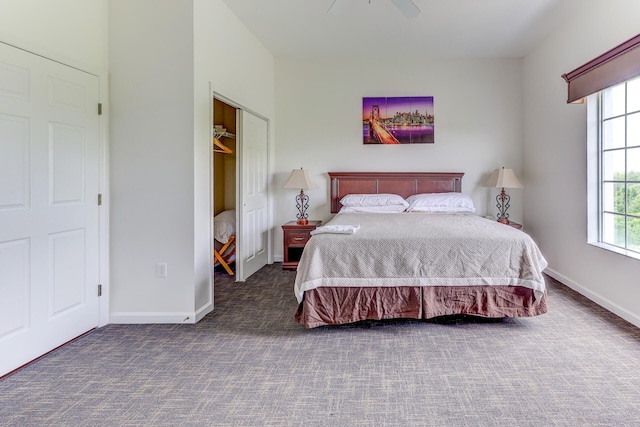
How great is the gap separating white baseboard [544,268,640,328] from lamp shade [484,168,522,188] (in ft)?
3.62

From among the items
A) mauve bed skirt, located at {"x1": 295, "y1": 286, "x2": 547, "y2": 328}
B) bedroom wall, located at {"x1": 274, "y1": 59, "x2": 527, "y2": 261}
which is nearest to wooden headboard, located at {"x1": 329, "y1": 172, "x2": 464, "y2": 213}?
bedroom wall, located at {"x1": 274, "y1": 59, "x2": 527, "y2": 261}

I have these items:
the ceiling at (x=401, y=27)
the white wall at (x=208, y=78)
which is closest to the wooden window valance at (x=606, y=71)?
the ceiling at (x=401, y=27)

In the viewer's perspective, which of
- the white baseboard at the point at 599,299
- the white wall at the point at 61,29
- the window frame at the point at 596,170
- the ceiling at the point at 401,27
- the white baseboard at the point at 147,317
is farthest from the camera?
the ceiling at the point at 401,27

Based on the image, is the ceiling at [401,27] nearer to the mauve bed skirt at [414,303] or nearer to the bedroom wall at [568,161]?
the bedroom wall at [568,161]

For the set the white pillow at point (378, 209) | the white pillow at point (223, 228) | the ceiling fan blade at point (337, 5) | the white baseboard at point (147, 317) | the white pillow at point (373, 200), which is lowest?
the white baseboard at point (147, 317)

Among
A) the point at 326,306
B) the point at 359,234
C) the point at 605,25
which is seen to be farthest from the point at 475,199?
the point at 326,306

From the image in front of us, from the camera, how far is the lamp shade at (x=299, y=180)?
16.0 feet

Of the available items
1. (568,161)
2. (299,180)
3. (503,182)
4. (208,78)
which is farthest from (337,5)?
(503,182)

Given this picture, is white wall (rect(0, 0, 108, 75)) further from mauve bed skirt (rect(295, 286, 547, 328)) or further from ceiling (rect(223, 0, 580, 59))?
mauve bed skirt (rect(295, 286, 547, 328))

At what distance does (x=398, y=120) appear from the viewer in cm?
523

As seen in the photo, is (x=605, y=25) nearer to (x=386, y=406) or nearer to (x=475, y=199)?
(x=475, y=199)

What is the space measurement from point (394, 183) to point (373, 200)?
524 mm

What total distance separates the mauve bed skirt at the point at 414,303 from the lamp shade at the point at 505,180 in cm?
220

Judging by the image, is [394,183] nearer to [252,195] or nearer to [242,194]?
[252,195]
